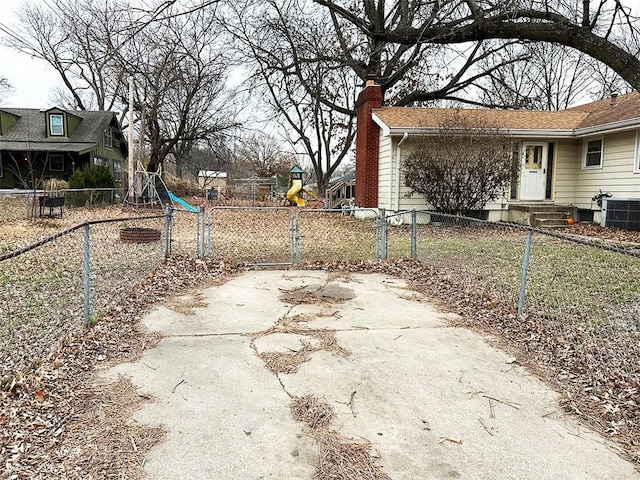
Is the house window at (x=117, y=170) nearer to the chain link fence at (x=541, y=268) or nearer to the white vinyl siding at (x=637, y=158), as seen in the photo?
the chain link fence at (x=541, y=268)

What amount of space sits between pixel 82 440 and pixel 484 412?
2317 millimetres

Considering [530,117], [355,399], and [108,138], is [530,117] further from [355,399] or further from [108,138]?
[108,138]

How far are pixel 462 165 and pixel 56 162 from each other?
73.5ft

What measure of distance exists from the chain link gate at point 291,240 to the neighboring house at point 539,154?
6.31 feet

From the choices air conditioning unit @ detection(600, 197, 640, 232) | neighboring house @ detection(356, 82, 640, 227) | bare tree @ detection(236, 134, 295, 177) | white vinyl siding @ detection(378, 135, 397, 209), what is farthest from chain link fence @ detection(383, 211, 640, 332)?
bare tree @ detection(236, 134, 295, 177)

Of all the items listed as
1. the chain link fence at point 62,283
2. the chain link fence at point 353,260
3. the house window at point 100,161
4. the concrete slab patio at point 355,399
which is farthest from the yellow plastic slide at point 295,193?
the concrete slab patio at point 355,399

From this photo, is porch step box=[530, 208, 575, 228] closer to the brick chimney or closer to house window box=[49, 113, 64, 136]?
the brick chimney

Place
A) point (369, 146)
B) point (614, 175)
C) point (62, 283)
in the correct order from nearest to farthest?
1. point (62, 283)
2. point (614, 175)
3. point (369, 146)

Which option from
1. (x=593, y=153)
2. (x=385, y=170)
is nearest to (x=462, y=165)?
(x=385, y=170)

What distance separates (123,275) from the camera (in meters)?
6.58

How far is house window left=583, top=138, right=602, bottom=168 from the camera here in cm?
1345

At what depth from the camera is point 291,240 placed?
8008mm

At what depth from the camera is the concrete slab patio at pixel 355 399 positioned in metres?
2.31

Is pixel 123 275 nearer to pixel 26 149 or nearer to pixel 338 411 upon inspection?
pixel 338 411
